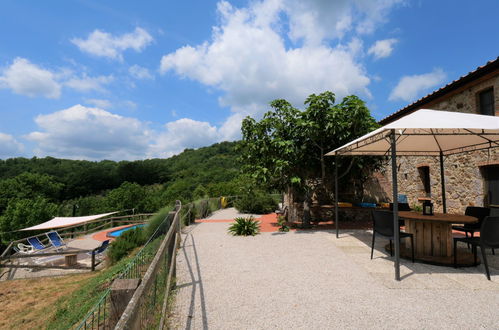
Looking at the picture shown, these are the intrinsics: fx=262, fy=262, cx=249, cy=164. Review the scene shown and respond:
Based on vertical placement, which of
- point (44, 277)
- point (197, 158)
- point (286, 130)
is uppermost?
point (197, 158)

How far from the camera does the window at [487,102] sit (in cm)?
762

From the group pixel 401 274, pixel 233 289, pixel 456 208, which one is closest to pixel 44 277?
pixel 233 289

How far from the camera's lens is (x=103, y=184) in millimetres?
49250

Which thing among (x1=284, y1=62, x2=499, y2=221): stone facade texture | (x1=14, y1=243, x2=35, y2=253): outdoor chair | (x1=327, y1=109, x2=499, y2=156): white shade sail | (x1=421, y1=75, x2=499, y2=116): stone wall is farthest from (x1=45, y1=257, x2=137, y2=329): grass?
(x1=421, y1=75, x2=499, y2=116): stone wall

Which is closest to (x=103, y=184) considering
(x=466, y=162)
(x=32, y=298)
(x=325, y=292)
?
(x=32, y=298)

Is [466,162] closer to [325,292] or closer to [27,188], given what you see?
[325,292]

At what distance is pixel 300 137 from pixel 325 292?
5.68 meters

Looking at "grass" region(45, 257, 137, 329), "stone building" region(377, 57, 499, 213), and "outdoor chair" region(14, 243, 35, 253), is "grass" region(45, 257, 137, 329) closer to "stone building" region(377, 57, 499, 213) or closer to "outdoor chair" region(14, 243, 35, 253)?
"outdoor chair" region(14, 243, 35, 253)

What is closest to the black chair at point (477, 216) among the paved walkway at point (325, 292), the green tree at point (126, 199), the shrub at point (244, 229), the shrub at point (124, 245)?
the paved walkway at point (325, 292)

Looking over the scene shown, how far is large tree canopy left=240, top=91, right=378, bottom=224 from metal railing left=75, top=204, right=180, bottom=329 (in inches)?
142

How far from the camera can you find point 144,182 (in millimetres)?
51531

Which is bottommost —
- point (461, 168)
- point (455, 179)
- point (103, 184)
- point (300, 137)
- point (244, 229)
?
point (244, 229)

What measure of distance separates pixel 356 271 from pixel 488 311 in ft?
5.63

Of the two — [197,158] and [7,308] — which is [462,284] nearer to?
[7,308]
